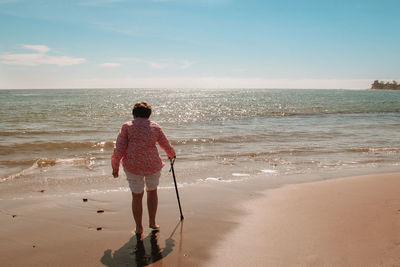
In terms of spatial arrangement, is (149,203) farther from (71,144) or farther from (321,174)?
(71,144)

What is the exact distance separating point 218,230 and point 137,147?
1.71 metres

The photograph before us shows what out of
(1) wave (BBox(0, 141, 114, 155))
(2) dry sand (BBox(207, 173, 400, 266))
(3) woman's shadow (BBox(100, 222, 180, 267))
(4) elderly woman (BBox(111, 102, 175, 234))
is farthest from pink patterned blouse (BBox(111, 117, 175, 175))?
(1) wave (BBox(0, 141, 114, 155))

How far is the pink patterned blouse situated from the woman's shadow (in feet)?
3.08

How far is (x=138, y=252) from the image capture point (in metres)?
3.85

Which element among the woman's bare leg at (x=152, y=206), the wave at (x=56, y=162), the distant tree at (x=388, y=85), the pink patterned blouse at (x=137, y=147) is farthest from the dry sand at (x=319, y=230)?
the distant tree at (x=388, y=85)

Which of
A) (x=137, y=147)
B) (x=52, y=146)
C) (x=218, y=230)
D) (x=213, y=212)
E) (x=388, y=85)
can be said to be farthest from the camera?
(x=388, y=85)

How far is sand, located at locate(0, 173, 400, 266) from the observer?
3.66 m

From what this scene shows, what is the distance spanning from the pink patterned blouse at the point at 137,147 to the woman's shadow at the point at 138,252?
94 cm

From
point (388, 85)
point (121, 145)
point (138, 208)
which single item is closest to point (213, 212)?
point (138, 208)

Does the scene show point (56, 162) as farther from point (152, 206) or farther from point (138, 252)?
point (138, 252)

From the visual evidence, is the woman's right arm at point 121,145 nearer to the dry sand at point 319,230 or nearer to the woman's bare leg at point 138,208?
the woman's bare leg at point 138,208

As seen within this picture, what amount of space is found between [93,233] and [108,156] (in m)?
6.26

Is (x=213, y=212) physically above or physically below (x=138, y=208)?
below

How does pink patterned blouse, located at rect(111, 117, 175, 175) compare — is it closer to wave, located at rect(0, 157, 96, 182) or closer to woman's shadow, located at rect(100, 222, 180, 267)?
woman's shadow, located at rect(100, 222, 180, 267)
